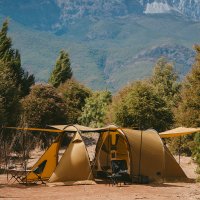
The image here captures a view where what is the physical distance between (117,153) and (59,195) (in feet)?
22.6

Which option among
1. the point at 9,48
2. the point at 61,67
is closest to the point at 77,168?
the point at 9,48

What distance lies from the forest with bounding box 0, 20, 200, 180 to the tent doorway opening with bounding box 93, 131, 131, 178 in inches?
133

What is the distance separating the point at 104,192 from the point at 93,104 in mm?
39991

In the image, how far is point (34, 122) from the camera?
36.6m

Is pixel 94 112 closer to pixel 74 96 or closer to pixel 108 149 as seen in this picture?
pixel 74 96

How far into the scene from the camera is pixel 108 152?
22203 mm

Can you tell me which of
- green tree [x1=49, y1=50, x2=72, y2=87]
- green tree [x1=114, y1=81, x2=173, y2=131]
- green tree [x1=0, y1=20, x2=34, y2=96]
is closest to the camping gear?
green tree [x1=114, y1=81, x2=173, y2=131]

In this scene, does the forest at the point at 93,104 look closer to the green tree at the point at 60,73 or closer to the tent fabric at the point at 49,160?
the green tree at the point at 60,73

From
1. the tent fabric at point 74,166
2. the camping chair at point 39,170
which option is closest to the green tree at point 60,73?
the camping chair at point 39,170

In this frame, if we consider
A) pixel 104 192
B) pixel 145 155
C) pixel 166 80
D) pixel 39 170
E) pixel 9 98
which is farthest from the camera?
pixel 166 80

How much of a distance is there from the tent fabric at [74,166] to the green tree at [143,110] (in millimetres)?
21187

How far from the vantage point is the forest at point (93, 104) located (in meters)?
30.1

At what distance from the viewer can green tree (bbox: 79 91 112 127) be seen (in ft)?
183

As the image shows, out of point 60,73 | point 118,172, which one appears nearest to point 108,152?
point 118,172
